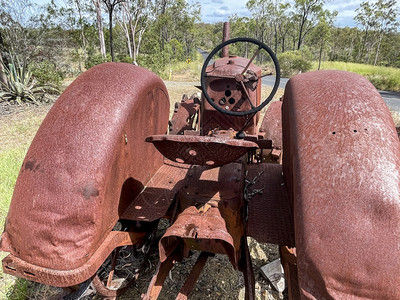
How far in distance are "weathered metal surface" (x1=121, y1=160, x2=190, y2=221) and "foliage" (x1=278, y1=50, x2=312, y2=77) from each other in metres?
23.7

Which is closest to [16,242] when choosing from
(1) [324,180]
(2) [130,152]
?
(2) [130,152]

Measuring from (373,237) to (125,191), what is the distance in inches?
52.3

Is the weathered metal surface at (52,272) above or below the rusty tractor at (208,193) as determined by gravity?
below

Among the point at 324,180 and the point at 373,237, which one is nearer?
the point at 373,237

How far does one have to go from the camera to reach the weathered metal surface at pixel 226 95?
2.64 metres

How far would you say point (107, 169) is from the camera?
1.42 meters

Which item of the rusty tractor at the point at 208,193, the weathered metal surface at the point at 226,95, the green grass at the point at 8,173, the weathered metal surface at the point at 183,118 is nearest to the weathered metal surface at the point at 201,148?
the rusty tractor at the point at 208,193

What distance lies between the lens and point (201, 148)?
127cm

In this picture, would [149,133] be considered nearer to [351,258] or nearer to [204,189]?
[204,189]

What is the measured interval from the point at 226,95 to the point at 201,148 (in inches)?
60.1

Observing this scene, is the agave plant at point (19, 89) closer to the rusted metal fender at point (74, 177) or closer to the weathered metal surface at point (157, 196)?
the weathered metal surface at point (157, 196)

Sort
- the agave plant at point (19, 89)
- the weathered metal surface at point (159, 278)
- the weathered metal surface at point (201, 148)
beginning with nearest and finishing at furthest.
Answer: the weathered metal surface at point (201, 148) < the weathered metal surface at point (159, 278) < the agave plant at point (19, 89)

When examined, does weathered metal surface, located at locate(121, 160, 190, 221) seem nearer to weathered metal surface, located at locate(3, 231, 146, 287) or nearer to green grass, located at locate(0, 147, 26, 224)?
weathered metal surface, located at locate(3, 231, 146, 287)

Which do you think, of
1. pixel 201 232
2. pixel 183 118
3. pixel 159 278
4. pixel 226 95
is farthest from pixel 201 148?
pixel 183 118
